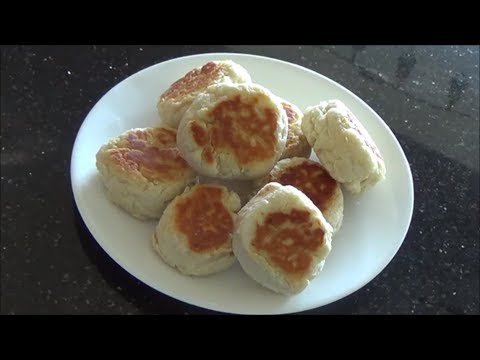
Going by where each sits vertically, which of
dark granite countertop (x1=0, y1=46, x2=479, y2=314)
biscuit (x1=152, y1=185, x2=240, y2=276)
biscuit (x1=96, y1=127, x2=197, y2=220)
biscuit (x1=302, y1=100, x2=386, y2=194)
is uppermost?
biscuit (x1=302, y1=100, x2=386, y2=194)

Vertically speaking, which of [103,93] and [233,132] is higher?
[233,132]

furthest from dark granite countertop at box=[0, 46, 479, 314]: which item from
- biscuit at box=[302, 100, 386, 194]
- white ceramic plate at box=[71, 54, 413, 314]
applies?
biscuit at box=[302, 100, 386, 194]

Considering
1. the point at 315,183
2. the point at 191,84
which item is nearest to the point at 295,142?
the point at 315,183

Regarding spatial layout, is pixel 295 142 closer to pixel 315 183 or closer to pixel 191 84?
pixel 315 183

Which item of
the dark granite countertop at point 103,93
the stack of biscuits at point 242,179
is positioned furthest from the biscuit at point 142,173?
the dark granite countertop at point 103,93

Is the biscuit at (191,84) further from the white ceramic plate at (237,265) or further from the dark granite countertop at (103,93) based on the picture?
the dark granite countertop at (103,93)

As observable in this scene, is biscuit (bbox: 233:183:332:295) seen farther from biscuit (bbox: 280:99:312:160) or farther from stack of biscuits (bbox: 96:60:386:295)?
biscuit (bbox: 280:99:312:160)

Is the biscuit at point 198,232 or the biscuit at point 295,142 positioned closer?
the biscuit at point 198,232
